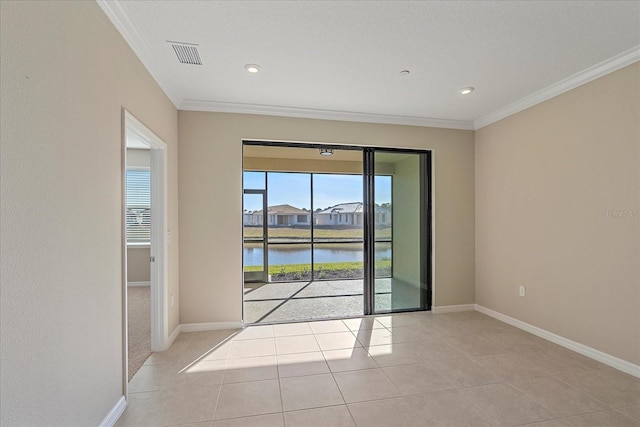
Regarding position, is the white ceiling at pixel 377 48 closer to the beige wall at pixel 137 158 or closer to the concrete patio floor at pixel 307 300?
the concrete patio floor at pixel 307 300

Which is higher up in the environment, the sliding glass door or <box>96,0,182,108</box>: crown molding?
<box>96,0,182,108</box>: crown molding

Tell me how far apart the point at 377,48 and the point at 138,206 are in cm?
553

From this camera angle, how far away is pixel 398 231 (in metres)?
4.08

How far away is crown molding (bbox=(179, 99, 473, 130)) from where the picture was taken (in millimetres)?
3420

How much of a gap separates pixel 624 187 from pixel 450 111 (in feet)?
6.25

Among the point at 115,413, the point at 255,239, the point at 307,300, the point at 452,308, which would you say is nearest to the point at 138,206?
the point at 255,239

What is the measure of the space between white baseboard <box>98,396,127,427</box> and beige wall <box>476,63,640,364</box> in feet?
13.1

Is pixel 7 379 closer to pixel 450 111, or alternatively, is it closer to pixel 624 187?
pixel 624 187

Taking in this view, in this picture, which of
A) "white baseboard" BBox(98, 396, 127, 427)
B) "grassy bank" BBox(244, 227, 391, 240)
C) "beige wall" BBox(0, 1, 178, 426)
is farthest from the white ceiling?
"grassy bank" BBox(244, 227, 391, 240)

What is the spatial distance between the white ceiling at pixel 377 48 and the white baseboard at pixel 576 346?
254 cm

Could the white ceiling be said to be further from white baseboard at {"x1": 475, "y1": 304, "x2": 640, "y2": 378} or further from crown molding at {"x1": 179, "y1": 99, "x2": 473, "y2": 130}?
white baseboard at {"x1": 475, "y1": 304, "x2": 640, "y2": 378}

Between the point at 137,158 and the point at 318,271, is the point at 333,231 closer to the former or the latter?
the point at 318,271

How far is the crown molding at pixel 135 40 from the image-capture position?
1801mm

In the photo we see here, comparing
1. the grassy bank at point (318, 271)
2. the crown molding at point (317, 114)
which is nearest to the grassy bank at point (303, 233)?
the grassy bank at point (318, 271)
